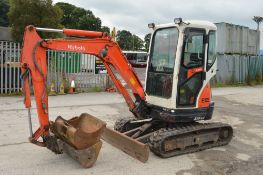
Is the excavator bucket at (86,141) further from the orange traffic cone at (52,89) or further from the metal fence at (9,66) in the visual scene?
the metal fence at (9,66)

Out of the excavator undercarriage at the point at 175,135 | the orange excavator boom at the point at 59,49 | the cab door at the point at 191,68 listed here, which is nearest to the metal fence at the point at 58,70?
the excavator undercarriage at the point at 175,135

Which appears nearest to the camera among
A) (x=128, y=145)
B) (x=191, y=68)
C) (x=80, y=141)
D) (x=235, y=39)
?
(x=80, y=141)

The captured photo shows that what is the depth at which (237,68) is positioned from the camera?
24375mm

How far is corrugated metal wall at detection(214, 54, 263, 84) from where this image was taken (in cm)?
2356

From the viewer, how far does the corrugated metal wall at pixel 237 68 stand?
23562 millimetres

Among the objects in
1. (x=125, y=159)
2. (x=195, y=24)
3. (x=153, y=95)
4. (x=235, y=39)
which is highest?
(x=235, y=39)

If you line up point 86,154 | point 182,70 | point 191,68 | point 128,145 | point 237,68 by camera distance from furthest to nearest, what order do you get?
1. point 237,68
2. point 191,68
3. point 182,70
4. point 128,145
5. point 86,154

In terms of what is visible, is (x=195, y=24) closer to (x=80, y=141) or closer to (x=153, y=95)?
(x=153, y=95)

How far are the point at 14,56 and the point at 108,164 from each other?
9.87 meters

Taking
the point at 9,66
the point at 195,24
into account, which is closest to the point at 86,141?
the point at 195,24

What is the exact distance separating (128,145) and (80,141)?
1132mm

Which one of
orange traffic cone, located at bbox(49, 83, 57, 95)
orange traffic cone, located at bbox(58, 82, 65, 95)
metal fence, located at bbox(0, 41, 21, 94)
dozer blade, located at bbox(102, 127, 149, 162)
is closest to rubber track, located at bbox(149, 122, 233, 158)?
dozer blade, located at bbox(102, 127, 149, 162)

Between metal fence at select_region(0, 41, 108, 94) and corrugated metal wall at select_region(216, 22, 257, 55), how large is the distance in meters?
11.5

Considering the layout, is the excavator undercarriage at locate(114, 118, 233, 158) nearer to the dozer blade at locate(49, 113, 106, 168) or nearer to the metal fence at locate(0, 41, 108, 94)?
the dozer blade at locate(49, 113, 106, 168)
